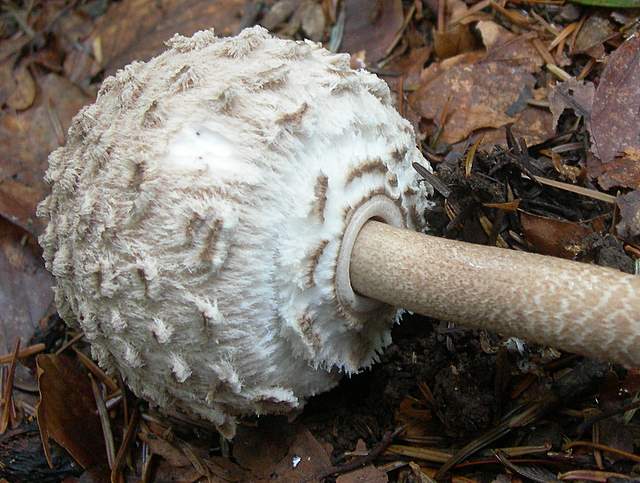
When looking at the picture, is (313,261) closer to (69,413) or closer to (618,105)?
(69,413)

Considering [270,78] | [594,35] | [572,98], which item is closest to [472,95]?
[572,98]

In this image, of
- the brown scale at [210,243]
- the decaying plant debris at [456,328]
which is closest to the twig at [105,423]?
the decaying plant debris at [456,328]

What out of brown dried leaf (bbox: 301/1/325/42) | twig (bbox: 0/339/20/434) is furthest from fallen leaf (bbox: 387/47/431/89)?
twig (bbox: 0/339/20/434)

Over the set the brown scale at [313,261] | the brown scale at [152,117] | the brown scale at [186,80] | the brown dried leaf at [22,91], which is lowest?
the brown scale at [313,261]

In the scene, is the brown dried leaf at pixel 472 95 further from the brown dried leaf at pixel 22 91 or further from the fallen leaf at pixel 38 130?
the brown dried leaf at pixel 22 91

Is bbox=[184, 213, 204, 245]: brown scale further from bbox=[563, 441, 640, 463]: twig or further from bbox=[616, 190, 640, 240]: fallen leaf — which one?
bbox=[616, 190, 640, 240]: fallen leaf

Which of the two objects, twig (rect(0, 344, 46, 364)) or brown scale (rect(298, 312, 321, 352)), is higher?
brown scale (rect(298, 312, 321, 352))

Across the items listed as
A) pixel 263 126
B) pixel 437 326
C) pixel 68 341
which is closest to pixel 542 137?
pixel 437 326
